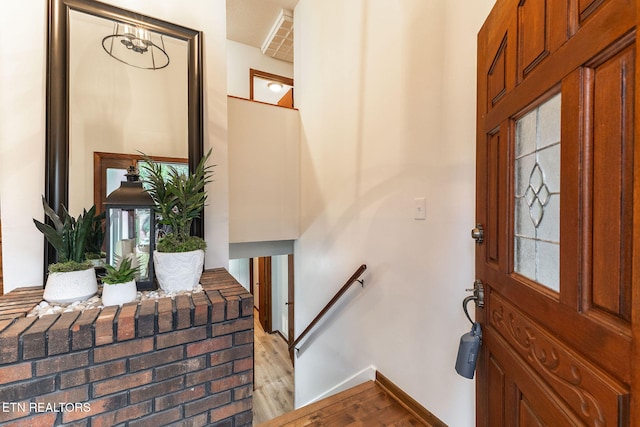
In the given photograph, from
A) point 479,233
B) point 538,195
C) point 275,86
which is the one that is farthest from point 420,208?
point 275,86

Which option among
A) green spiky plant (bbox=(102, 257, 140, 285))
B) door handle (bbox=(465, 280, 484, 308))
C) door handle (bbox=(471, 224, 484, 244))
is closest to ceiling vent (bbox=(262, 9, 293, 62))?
green spiky plant (bbox=(102, 257, 140, 285))

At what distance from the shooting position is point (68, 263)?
4.06ft

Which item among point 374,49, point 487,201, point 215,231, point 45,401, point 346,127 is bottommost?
point 45,401

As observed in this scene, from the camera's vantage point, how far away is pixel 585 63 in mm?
556

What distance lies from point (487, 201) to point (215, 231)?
5.19 feet

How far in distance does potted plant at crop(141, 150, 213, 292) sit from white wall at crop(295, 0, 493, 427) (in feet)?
4.06

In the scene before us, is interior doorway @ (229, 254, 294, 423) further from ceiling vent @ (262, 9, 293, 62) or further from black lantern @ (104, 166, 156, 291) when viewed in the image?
ceiling vent @ (262, 9, 293, 62)

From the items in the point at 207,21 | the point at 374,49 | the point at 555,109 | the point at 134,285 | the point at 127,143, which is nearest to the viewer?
the point at 555,109

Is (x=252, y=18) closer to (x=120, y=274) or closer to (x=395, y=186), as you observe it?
(x=395, y=186)

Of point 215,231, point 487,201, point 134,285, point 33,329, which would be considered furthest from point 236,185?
point 487,201

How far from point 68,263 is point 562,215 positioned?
1.85m

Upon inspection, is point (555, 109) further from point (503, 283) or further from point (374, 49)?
point (374, 49)

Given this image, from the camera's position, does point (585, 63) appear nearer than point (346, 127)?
Yes

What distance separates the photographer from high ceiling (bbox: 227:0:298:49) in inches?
135
